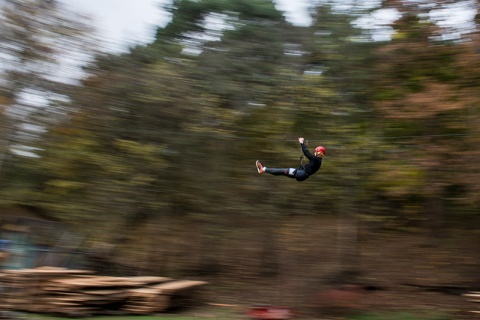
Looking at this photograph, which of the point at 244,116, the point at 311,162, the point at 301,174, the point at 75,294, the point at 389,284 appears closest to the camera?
the point at 311,162

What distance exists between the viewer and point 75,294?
12258 mm

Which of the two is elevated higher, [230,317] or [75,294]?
[75,294]

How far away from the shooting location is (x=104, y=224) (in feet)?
48.7

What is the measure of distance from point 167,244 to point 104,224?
1788 millimetres

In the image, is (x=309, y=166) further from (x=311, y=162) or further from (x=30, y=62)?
(x=30, y=62)

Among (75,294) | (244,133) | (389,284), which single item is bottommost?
(389,284)

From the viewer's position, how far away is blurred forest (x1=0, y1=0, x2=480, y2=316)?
536 inches

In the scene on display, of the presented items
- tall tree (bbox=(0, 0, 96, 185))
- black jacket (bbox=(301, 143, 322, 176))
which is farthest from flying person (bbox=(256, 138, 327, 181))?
tall tree (bbox=(0, 0, 96, 185))

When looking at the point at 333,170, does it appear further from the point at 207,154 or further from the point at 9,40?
the point at 9,40

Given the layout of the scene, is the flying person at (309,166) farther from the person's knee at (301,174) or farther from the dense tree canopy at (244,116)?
the dense tree canopy at (244,116)

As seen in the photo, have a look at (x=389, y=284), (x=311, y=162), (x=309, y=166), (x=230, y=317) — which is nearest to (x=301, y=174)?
(x=309, y=166)

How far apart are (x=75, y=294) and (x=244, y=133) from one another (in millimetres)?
5845

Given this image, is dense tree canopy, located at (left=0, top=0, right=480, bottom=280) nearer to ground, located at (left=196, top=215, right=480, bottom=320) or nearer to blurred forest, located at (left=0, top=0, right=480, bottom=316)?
blurred forest, located at (left=0, top=0, right=480, bottom=316)

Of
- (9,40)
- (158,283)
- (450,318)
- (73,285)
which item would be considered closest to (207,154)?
(158,283)
